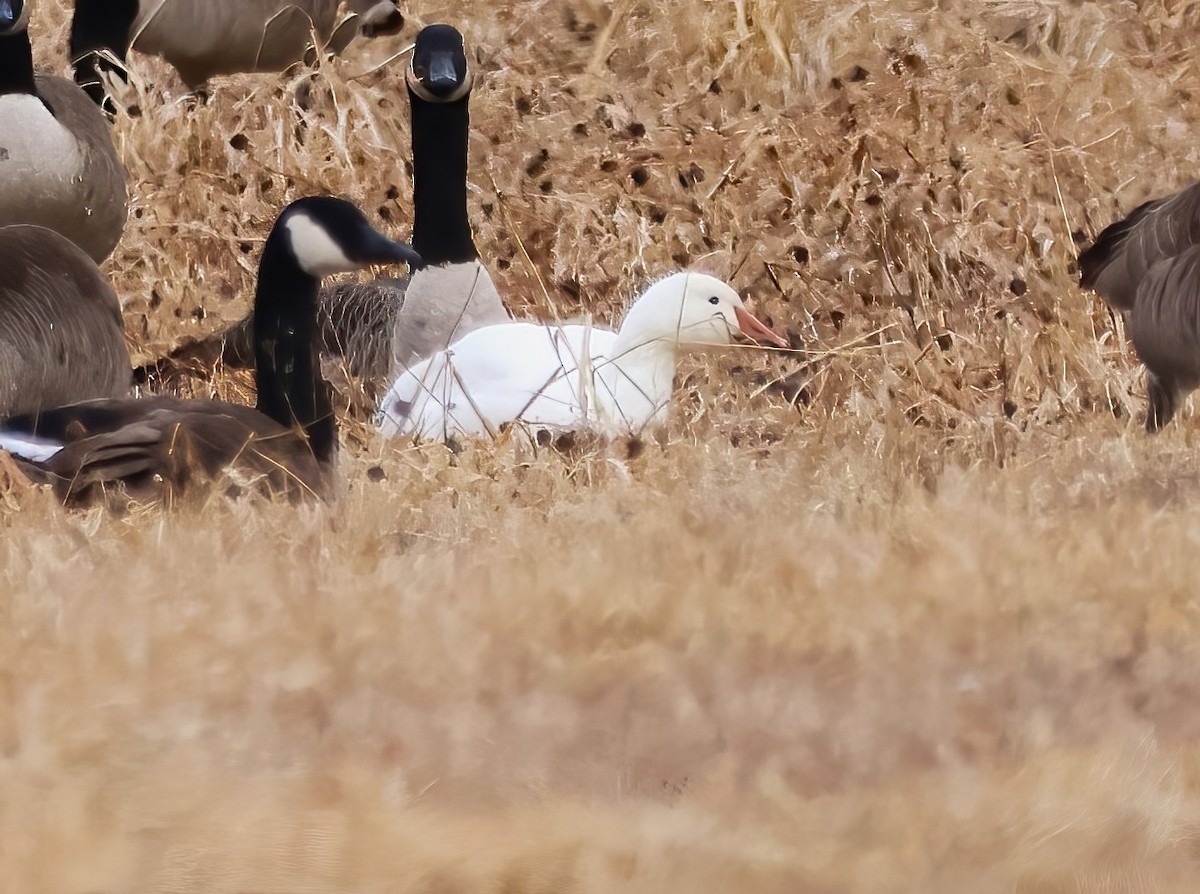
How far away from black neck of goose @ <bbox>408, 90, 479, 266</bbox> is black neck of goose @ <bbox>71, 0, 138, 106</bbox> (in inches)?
88.4

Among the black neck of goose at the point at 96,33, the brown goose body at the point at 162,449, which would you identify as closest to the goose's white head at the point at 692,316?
the brown goose body at the point at 162,449

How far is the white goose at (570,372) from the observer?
5.79 m

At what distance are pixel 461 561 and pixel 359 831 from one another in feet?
2.86

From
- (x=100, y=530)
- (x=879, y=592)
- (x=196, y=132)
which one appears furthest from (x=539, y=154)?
(x=879, y=592)

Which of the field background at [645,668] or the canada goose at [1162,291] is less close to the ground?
the canada goose at [1162,291]

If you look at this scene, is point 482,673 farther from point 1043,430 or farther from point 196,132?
point 196,132

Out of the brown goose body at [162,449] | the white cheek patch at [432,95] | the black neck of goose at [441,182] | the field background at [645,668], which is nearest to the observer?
the field background at [645,668]

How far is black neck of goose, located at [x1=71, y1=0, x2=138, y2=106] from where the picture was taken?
9865 mm

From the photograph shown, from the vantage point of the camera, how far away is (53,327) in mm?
6223

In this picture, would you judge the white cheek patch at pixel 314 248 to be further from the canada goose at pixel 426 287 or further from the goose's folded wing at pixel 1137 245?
the goose's folded wing at pixel 1137 245

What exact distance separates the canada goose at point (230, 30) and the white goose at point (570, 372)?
4.33m

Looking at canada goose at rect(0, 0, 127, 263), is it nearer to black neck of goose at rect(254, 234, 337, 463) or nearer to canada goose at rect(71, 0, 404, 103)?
black neck of goose at rect(254, 234, 337, 463)

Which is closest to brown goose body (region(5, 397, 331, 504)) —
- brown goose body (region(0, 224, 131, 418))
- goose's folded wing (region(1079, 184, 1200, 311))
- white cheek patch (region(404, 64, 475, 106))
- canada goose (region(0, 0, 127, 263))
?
brown goose body (region(0, 224, 131, 418))

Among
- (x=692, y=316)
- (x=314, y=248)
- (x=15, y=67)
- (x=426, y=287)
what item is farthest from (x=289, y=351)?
(x=15, y=67)
